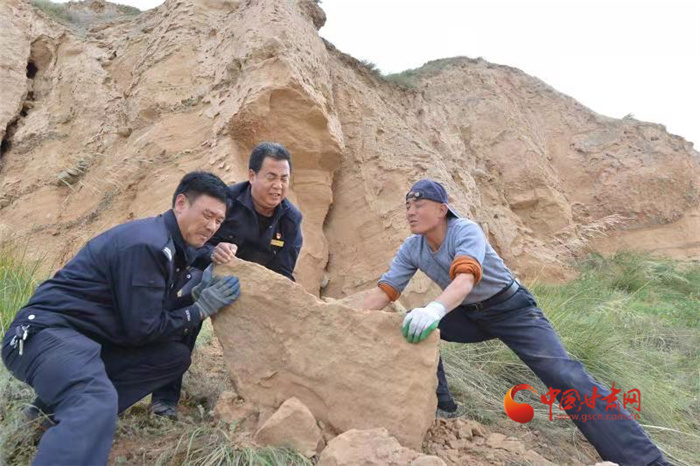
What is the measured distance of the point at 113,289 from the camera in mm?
2197

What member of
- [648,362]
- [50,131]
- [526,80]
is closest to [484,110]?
[526,80]

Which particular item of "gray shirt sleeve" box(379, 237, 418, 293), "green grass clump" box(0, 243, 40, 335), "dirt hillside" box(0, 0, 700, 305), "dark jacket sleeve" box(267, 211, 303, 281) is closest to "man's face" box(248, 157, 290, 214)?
"dark jacket sleeve" box(267, 211, 303, 281)

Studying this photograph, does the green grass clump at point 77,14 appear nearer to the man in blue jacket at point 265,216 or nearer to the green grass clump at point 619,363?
the man in blue jacket at point 265,216

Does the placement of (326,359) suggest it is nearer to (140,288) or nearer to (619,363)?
(140,288)

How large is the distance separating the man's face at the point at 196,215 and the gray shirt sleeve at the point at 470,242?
4.26 ft

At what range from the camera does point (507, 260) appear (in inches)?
304

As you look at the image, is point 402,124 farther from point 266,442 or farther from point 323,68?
point 266,442

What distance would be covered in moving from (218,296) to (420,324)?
1012mm

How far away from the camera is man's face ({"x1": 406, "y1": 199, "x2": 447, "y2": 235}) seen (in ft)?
9.64

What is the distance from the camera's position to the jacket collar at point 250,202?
3361 millimetres

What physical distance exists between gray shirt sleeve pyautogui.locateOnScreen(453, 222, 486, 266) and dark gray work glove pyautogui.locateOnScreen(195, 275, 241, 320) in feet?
3.93

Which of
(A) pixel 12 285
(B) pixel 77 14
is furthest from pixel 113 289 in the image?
(B) pixel 77 14

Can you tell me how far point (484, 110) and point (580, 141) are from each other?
2263 millimetres

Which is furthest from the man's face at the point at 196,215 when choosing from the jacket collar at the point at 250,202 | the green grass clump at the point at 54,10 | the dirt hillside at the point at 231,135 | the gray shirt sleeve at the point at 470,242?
the green grass clump at the point at 54,10
